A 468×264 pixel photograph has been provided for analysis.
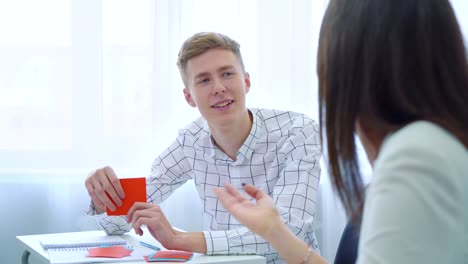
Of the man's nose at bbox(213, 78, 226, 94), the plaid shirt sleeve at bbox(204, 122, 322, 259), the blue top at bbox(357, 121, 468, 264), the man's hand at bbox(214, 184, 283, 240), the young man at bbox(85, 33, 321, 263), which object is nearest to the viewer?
the blue top at bbox(357, 121, 468, 264)

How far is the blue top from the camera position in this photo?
74cm

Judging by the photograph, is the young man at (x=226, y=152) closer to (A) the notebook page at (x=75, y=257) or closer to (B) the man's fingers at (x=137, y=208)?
(B) the man's fingers at (x=137, y=208)

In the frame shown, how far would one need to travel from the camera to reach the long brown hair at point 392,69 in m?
0.87

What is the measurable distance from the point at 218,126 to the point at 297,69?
1100 mm

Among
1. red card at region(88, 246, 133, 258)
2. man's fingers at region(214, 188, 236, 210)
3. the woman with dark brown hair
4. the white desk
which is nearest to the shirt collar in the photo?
the white desk

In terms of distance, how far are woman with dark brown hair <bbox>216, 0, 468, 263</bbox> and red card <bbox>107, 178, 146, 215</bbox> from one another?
130 cm

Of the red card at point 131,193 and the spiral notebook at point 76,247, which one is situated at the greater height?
the red card at point 131,193

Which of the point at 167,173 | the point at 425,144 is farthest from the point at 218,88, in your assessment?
the point at 425,144

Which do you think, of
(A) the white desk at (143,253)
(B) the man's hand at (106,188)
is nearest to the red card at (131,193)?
(B) the man's hand at (106,188)

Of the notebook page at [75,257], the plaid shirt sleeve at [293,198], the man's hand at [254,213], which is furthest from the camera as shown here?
the plaid shirt sleeve at [293,198]

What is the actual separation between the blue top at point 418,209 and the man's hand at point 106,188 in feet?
5.00

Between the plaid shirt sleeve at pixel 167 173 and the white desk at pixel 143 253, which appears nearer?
the white desk at pixel 143 253

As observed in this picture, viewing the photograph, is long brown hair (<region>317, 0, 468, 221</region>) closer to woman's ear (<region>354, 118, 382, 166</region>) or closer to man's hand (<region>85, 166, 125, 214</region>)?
woman's ear (<region>354, 118, 382, 166</region>)

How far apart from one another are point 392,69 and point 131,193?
4.82 feet
